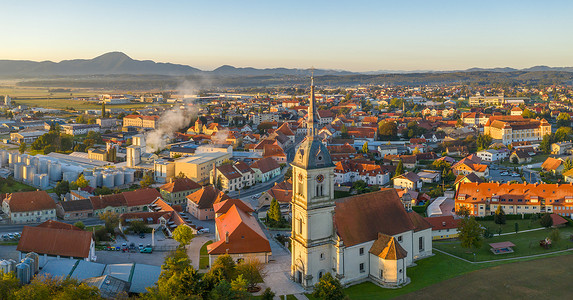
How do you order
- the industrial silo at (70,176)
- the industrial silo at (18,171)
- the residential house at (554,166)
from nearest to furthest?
the industrial silo at (70,176), the industrial silo at (18,171), the residential house at (554,166)

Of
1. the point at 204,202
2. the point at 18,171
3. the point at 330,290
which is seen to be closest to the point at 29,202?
the point at 204,202

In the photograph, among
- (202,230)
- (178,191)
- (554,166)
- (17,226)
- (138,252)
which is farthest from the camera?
(554,166)

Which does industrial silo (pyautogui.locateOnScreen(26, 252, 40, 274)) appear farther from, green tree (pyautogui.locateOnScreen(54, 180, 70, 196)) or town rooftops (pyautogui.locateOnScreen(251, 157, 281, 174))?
town rooftops (pyautogui.locateOnScreen(251, 157, 281, 174))

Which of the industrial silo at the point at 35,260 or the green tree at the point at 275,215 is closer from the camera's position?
the industrial silo at the point at 35,260

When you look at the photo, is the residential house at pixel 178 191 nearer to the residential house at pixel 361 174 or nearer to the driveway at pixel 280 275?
the residential house at pixel 361 174

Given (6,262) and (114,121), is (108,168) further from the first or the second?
(114,121)

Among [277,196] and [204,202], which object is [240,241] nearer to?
[204,202]

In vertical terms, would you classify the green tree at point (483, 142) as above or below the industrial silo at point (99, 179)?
above

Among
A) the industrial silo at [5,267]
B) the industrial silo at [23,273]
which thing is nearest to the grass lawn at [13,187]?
the industrial silo at [5,267]
